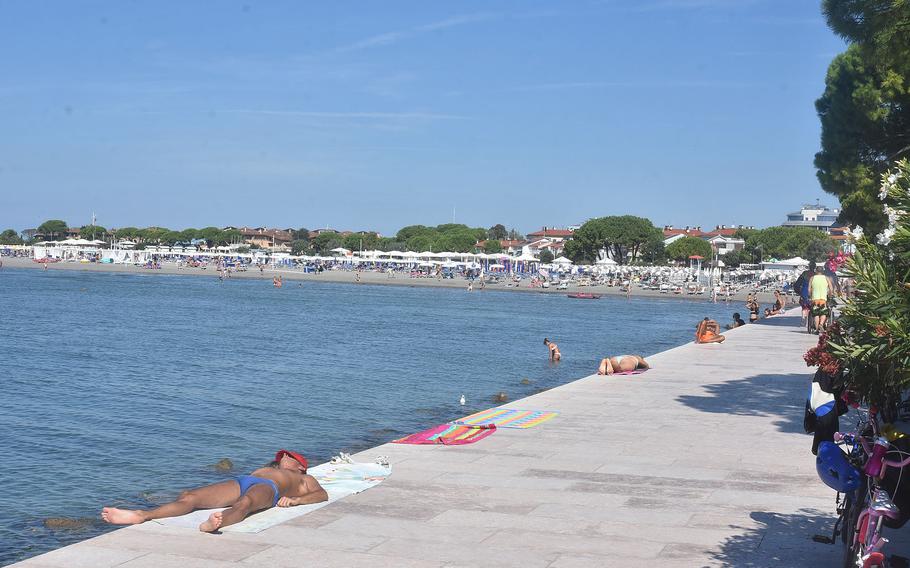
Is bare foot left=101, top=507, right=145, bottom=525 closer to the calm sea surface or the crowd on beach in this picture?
the calm sea surface

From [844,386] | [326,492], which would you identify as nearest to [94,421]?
[326,492]

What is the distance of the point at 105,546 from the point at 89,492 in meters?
5.42

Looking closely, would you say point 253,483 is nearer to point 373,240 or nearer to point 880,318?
point 880,318

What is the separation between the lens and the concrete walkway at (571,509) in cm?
637

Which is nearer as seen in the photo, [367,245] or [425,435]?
[425,435]

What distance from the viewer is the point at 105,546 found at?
6449mm

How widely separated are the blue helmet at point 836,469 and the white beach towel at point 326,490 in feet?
12.3

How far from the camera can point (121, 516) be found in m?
6.91

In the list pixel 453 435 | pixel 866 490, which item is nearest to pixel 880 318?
pixel 866 490

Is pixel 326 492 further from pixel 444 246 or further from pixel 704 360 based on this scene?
pixel 444 246

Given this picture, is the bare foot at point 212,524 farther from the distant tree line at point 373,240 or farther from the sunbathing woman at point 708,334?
the distant tree line at point 373,240

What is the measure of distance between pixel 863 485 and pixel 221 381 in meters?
19.0

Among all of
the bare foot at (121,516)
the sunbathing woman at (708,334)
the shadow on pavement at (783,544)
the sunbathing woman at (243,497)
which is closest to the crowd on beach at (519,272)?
the sunbathing woman at (708,334)

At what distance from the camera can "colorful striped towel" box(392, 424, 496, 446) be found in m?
10.6
